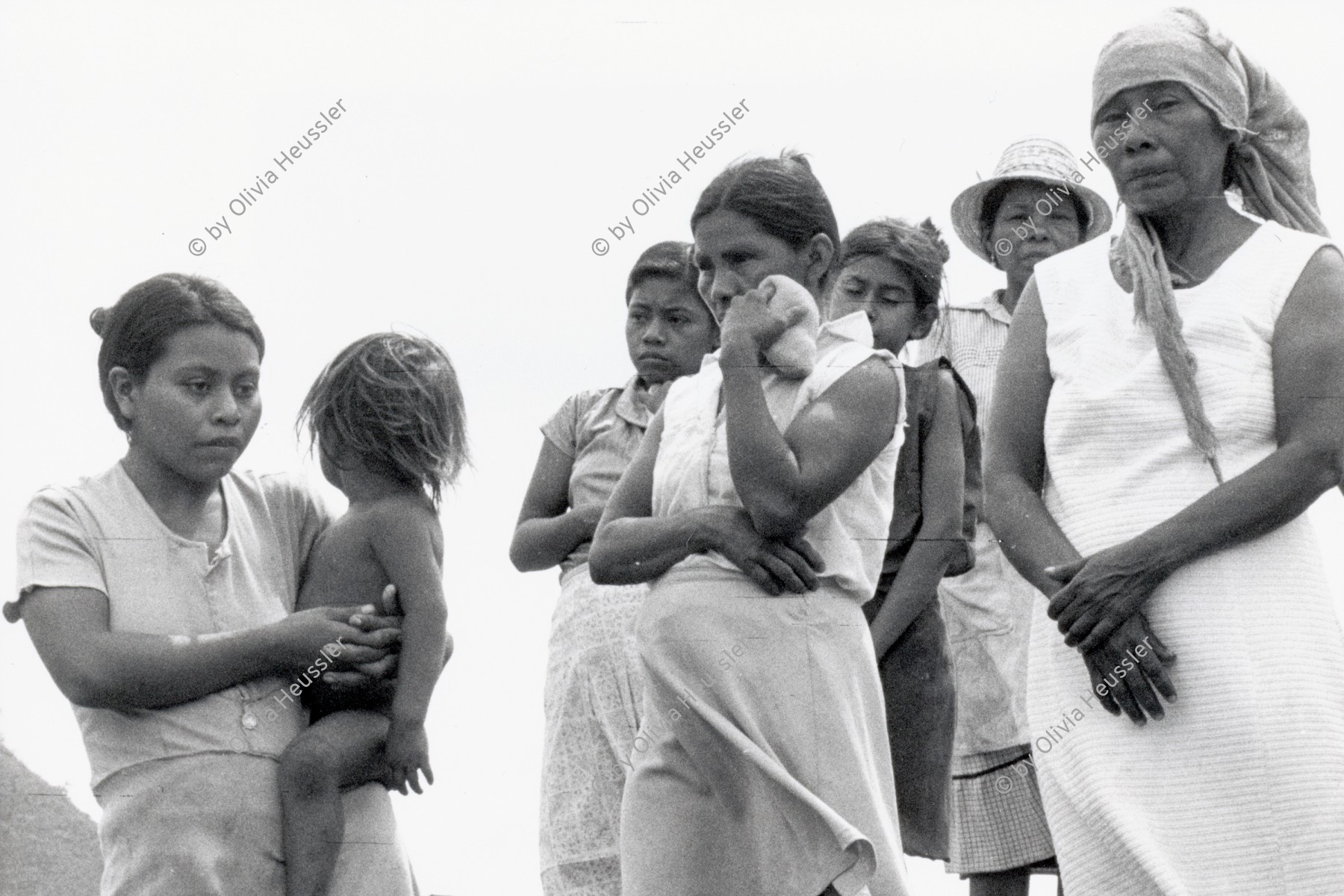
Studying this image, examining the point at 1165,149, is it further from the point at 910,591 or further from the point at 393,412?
Result: the point at 393,412

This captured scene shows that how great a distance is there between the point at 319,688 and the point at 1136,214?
5.72 ft

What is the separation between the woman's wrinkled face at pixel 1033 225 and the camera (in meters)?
5.29

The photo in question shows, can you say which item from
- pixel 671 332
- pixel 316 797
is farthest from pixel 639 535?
pixel 671 332

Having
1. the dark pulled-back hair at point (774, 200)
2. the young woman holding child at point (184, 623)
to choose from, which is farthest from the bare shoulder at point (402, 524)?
the dark pulled-back hair at point (774, 200)

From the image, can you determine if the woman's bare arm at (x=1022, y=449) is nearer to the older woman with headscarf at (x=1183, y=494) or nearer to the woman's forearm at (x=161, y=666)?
the older woman with headscarf at (x=1183, y=494)

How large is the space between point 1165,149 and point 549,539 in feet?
6.17

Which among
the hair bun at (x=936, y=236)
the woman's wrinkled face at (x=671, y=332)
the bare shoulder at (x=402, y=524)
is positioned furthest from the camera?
the hair bun at (x=936, y=236)

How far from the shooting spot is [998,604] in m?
5.12

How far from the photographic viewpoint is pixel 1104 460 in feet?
11.3

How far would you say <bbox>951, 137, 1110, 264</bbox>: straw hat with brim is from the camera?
5.28 meters

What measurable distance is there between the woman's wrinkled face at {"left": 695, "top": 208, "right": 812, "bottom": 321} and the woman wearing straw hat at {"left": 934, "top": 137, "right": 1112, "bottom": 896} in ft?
4.21

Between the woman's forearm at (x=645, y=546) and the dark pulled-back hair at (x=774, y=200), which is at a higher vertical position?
the dark pulled-back hair at (x=774, y=200)

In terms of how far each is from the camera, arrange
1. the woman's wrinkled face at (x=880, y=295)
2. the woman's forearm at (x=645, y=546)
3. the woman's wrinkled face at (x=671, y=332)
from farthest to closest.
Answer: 1. the woman's wrinkled face at (x=880, y=295)
2. the woman's wrinkled face at (x=671, y=332)
3. the woman's forearm at (x=645, y=546)

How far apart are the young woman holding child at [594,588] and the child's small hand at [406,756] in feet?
3.41
